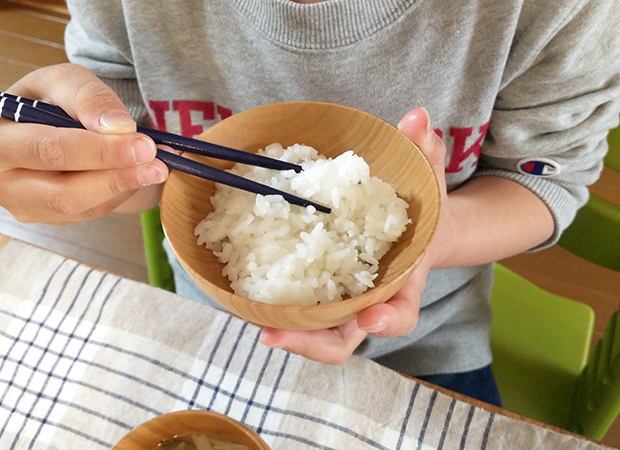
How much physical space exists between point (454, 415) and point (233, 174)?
495 millimetres

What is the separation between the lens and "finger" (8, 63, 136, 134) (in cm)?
61

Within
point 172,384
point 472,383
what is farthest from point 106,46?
point 472,383

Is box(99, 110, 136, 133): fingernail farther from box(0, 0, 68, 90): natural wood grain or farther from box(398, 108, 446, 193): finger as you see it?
box(0, 0, 68, 90): natural wood grain

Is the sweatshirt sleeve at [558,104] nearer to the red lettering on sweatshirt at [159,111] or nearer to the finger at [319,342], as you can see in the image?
the finger at [319,342]

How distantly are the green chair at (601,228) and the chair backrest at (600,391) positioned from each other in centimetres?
14

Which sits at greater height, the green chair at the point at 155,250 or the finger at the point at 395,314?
the finger at the point at 395,314

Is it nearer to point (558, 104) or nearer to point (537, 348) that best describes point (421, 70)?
point (558, 104)

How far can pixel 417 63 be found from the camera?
2.95 feet

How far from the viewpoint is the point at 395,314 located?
0.65m

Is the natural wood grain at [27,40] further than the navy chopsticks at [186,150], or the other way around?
the natural wood grain at [27,40]

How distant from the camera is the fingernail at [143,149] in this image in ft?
1.97

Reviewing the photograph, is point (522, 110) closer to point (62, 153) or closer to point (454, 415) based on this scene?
point (454, 415)

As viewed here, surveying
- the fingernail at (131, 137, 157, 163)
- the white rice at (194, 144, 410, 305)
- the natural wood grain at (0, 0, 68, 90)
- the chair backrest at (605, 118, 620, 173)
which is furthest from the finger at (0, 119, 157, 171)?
the natural wood grain at (0, 0, 68, 90)

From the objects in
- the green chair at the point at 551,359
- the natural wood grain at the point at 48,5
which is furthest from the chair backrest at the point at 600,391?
the natural wood grain at the point at 48,5
